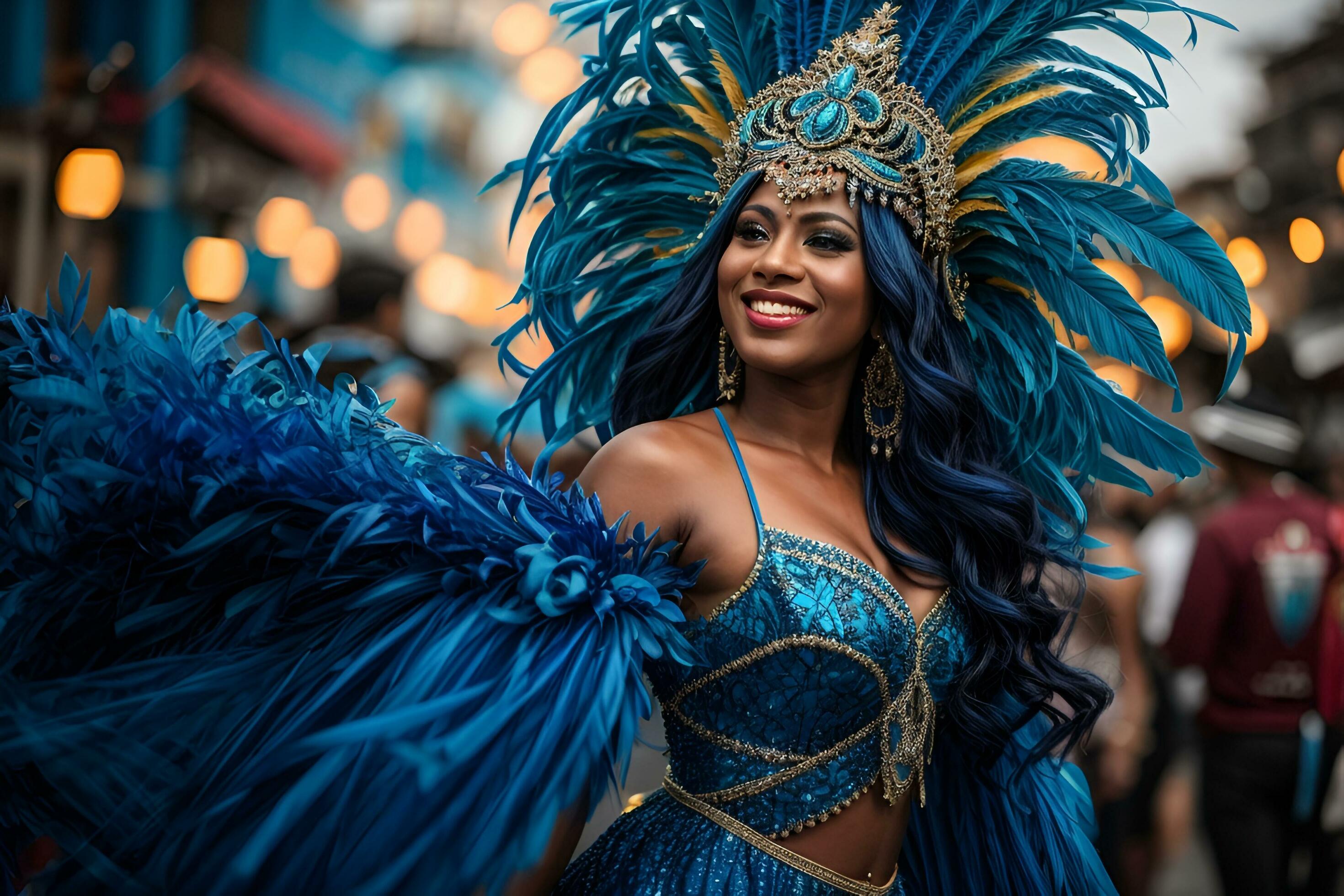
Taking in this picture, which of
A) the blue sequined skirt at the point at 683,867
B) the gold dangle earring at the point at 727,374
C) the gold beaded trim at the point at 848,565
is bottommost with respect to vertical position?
the blue sequined skirt at the point at 683,867

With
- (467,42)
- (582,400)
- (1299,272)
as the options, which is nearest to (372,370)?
(582,400)

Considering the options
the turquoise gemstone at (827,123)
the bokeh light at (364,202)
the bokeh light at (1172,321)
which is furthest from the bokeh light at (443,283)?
the turquoise gemstone at (827,123)

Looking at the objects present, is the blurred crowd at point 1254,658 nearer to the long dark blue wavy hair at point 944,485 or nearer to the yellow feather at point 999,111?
the long dark blue wavy hair at point 944,485

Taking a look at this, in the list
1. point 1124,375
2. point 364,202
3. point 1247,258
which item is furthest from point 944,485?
point 364,202

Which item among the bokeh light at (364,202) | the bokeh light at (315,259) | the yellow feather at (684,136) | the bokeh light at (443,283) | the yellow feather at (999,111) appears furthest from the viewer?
the bokeh light at (364,202)

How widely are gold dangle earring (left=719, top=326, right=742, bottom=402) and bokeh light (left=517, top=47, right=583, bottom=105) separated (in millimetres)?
10063

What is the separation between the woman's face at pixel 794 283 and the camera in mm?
2201

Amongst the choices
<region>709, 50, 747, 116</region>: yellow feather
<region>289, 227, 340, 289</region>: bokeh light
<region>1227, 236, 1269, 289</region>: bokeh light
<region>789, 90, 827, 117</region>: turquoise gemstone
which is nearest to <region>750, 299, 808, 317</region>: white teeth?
<region>789, 90, 827, 117</region>: turquoise gemstone

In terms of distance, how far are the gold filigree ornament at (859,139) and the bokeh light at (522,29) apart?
991cm

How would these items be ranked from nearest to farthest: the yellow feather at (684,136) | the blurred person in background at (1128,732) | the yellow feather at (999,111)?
the yellow feather at (999,111), the yellow feather at (684,136), the blurred person in background at (1128,732)

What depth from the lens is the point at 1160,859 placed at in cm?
628

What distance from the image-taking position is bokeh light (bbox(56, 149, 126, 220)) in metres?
7.88

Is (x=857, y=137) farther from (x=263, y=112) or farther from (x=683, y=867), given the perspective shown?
(x=263, y=112)

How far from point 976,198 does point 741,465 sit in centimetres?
75
